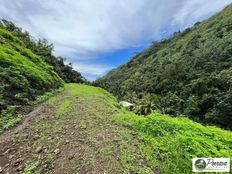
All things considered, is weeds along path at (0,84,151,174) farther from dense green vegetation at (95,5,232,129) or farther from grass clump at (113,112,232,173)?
dense green vegetation at (95,5,232,129)

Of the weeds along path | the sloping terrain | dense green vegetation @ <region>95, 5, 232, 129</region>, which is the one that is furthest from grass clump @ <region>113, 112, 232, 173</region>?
dense green vegetation @ <region>95, 5, 232, 129</region>

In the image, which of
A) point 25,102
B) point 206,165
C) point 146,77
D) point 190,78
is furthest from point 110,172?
point 146,77

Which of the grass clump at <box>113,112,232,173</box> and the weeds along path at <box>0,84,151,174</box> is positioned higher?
the grass clump at <box>113,112,232,173</box>

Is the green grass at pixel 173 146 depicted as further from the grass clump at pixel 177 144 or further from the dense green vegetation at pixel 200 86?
the dense green vegetation at pixel 200 86

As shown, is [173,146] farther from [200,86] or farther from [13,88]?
[200,86]

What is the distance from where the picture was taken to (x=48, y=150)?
4266 mm

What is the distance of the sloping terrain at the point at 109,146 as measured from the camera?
3.58 meters

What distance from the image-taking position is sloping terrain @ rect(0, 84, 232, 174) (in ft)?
11.8

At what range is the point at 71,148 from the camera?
4324 mm

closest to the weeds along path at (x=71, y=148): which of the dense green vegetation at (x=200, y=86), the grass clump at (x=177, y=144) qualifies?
the grass clump at (x=177, y=144)

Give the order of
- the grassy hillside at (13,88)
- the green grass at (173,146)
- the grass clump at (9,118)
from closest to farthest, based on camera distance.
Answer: the green grass at (173,146) < the grass clump at (9,118) < the grassy hillside at (13,88)

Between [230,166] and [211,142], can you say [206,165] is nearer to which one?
[230,166]

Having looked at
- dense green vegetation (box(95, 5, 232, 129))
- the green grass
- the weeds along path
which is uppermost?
dense green vegetation (box(95, 5, 232, 129))

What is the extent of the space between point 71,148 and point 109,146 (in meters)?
0.95
